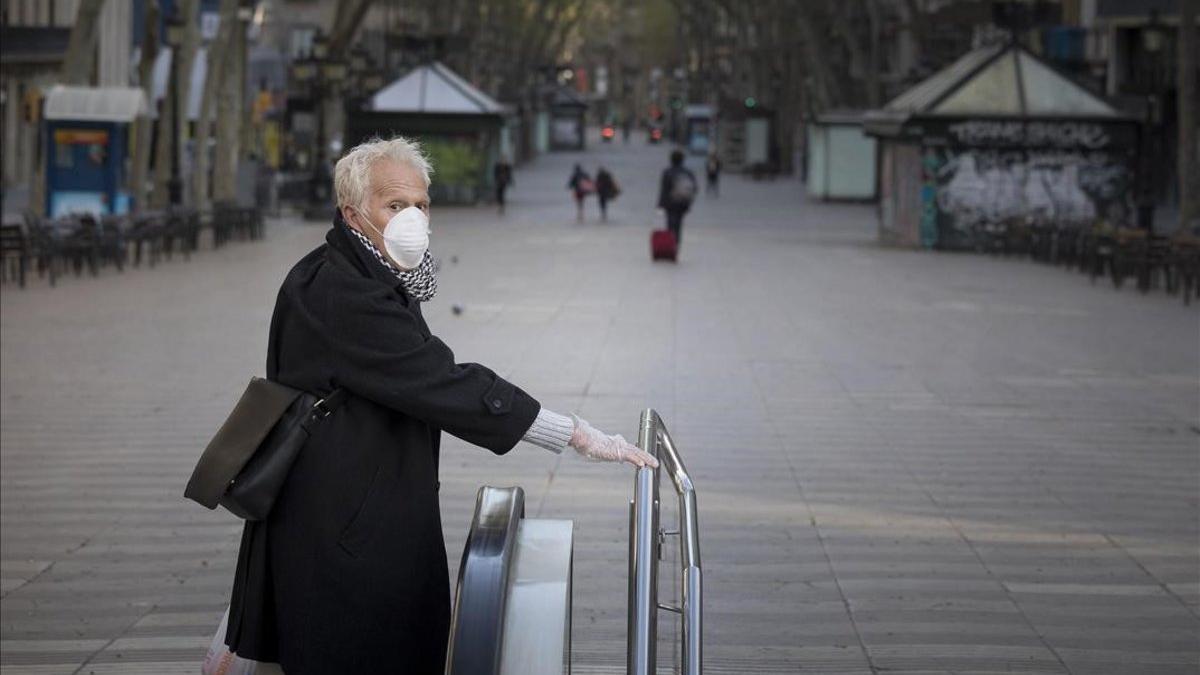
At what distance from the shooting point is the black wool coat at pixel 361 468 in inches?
163

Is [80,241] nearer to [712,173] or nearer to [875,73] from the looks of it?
[875,73]

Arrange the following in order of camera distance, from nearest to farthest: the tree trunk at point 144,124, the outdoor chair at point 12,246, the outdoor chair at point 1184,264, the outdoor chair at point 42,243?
1. the outdoor chair at point 1184,264
2. the outdoor chair at point 12,246
3. the outdoor chair at point 42,243
4. the tree trunk at point 144,124

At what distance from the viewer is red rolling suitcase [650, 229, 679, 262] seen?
30750 millimetres

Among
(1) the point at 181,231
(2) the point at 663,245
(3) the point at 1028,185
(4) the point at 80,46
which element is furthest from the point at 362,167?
(3) the point at 1028,185

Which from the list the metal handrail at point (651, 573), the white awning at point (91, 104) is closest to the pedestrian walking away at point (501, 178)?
the white awning at point (91, 104)

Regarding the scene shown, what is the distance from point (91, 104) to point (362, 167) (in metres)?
26.6

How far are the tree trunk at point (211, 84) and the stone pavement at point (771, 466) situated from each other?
10208mm

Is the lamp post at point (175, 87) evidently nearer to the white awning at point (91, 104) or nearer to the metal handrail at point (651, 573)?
the white awning at point (91, 104)

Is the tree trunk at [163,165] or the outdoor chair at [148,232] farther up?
the tree trunk at [163,165]

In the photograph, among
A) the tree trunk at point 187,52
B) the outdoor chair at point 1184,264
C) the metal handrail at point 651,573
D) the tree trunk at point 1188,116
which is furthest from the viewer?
the tree trunk at point 187,52

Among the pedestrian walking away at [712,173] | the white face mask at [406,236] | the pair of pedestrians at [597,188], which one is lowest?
the white face mask at [406,236]

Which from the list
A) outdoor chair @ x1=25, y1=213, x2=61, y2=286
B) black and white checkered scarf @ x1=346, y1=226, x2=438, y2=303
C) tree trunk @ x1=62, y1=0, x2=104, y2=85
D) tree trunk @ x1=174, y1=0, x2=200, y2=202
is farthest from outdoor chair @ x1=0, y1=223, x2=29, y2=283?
black and white checkered scarf @ x1=346, y1=226, x2=438, y2=303

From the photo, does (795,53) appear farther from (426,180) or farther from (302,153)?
(426,180)

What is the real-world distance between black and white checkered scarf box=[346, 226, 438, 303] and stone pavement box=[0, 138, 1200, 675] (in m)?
2.61
